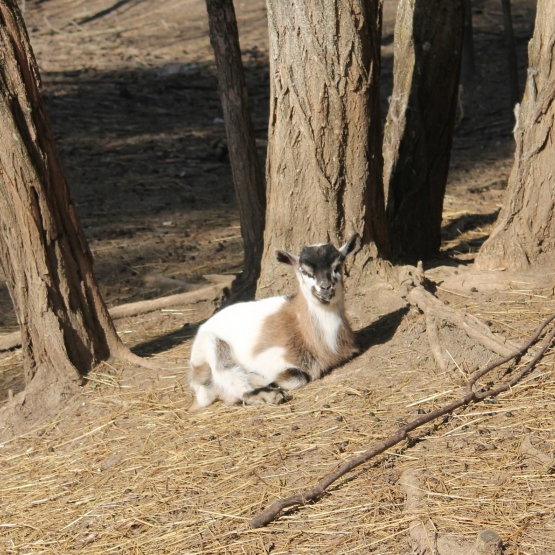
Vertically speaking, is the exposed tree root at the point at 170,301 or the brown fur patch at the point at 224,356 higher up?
the brown fur patch at the point at 224,356

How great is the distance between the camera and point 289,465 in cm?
453

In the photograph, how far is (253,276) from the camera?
24.2ft

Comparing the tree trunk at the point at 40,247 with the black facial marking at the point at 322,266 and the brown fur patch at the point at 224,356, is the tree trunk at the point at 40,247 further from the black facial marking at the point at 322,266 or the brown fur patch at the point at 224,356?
the black facial marking at the point at 322,266

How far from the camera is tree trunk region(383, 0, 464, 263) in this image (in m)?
7.33

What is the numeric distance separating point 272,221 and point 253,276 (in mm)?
1067

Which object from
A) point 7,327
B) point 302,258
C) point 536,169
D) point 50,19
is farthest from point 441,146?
point 50,19

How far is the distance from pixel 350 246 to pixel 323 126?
3.21 feet

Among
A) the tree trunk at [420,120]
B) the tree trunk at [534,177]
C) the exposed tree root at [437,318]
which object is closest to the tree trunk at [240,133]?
the tree trunk at [420,120]

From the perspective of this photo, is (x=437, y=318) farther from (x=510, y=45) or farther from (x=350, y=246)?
(x=510, y=45)

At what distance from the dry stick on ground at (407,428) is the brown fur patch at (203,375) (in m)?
1.44

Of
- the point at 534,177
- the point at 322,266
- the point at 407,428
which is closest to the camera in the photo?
the point at 407,428

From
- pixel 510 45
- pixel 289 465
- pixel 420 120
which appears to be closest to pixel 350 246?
pixel 289 465

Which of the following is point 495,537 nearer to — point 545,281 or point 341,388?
point 341,388

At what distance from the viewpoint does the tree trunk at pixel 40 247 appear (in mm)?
5305
